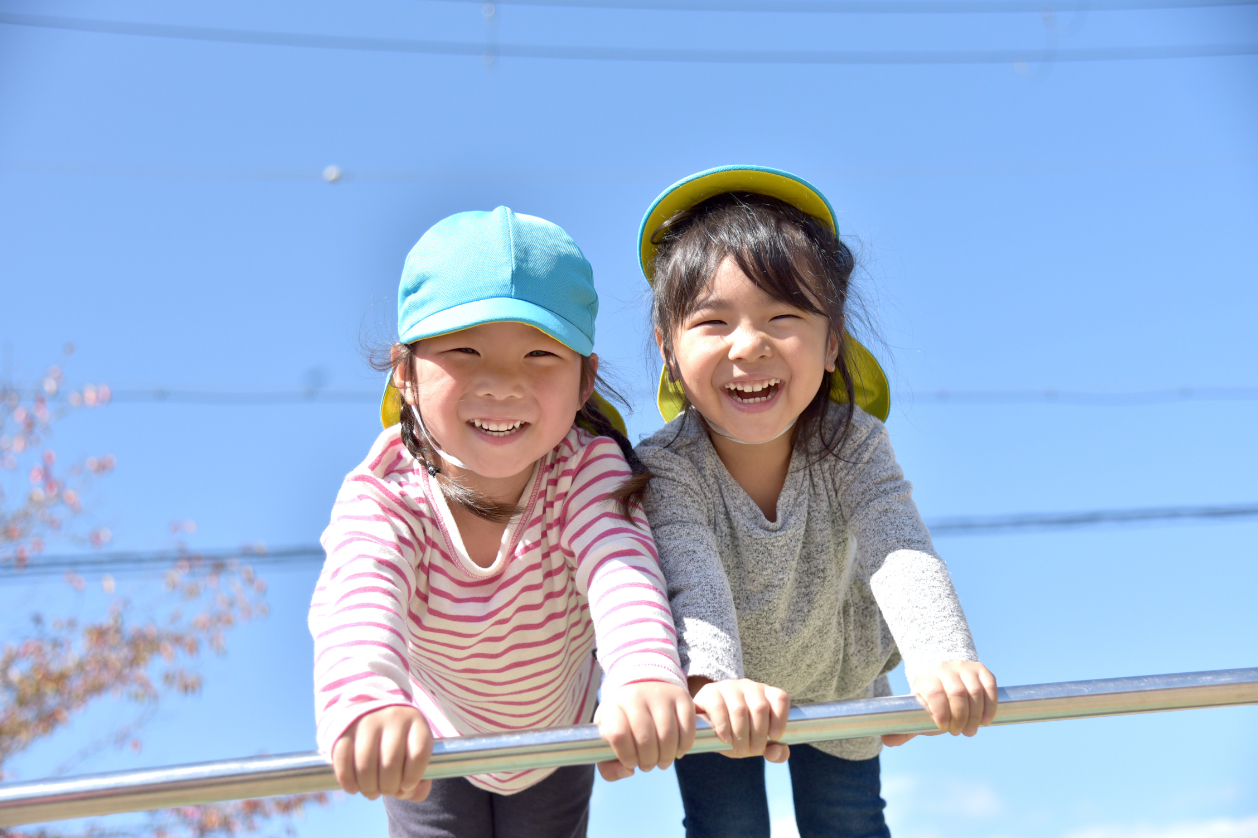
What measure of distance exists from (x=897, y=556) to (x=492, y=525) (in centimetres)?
60

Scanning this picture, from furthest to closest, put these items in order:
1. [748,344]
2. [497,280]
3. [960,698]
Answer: [748,344], [497,280], [960,698]

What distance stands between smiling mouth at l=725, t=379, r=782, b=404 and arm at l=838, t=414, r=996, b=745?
0.63ft

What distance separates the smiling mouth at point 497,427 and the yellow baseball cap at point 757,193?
0.40 meters

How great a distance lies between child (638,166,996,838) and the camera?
1.56 metres

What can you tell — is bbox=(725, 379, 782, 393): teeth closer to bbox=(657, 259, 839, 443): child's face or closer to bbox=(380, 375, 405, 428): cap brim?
→ bbox=(657, 259, 839, 443): child's face

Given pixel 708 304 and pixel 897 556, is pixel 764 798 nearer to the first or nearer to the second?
pixel 897 556

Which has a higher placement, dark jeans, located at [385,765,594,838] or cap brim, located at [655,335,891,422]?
cap brim, located at [655,335,891,422]

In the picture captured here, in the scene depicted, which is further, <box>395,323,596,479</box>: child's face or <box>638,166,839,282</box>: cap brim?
<box>638,166,839,282</box>: cap brim

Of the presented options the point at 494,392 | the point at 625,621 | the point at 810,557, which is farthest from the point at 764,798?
the point at 494,392

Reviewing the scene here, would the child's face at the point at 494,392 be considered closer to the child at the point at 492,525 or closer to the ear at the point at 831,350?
the child at the point at 492,525

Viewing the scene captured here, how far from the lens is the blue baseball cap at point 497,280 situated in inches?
57.3

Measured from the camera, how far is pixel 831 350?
1729 mm

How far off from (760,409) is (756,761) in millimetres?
640

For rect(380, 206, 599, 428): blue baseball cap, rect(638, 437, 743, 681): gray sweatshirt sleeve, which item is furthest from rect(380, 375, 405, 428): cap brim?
rect(638, 437, 743, 681): gray sweatshirt sleeve
